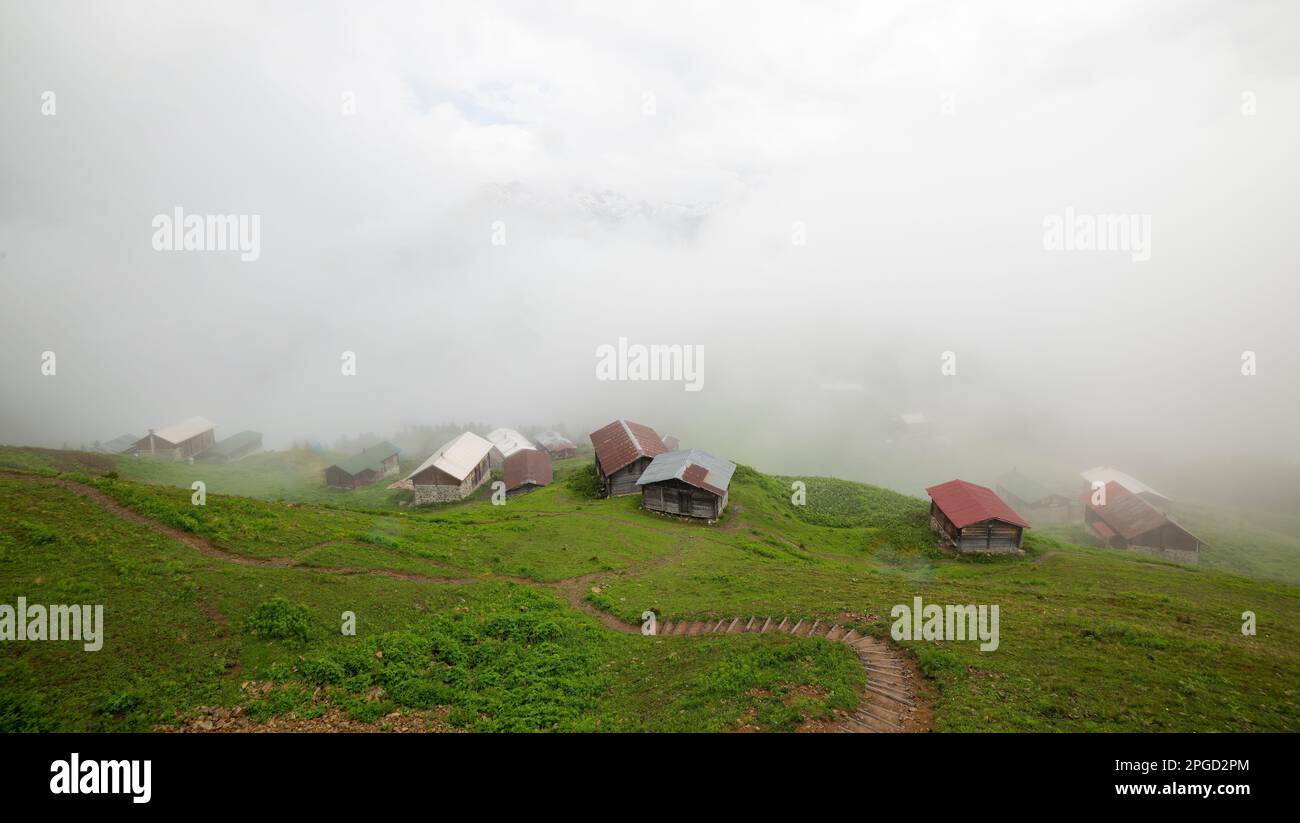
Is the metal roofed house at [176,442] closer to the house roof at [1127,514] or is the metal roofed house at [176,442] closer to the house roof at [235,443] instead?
the house roof at [235,443]

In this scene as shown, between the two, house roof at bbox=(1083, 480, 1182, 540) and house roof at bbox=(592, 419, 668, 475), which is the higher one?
house roof at bbox=(592, 419, 668, 475)

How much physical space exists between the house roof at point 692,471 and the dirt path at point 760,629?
49.4ft

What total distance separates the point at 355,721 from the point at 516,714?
450 cm

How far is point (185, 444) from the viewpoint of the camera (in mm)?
84688

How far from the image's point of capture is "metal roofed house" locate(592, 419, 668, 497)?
51406 millimetres

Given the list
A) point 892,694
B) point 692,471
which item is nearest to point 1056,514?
point 692,471

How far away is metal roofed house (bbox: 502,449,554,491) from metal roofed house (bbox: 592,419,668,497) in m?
18.0

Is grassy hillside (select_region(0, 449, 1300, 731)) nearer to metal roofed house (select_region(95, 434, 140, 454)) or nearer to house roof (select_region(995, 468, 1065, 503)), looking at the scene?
house roof (select_region(995, 468, 1065, 503))

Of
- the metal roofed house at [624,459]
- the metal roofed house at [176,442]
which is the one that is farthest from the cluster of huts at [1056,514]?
the metal roofed house at [176,442]

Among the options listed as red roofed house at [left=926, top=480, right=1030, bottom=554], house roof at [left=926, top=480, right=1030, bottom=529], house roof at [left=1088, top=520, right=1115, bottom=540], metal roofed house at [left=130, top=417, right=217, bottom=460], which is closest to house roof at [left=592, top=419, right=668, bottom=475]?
house roof at [left=926, top=480, right=1030, bottom=529]

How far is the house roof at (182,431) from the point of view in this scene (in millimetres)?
82812
